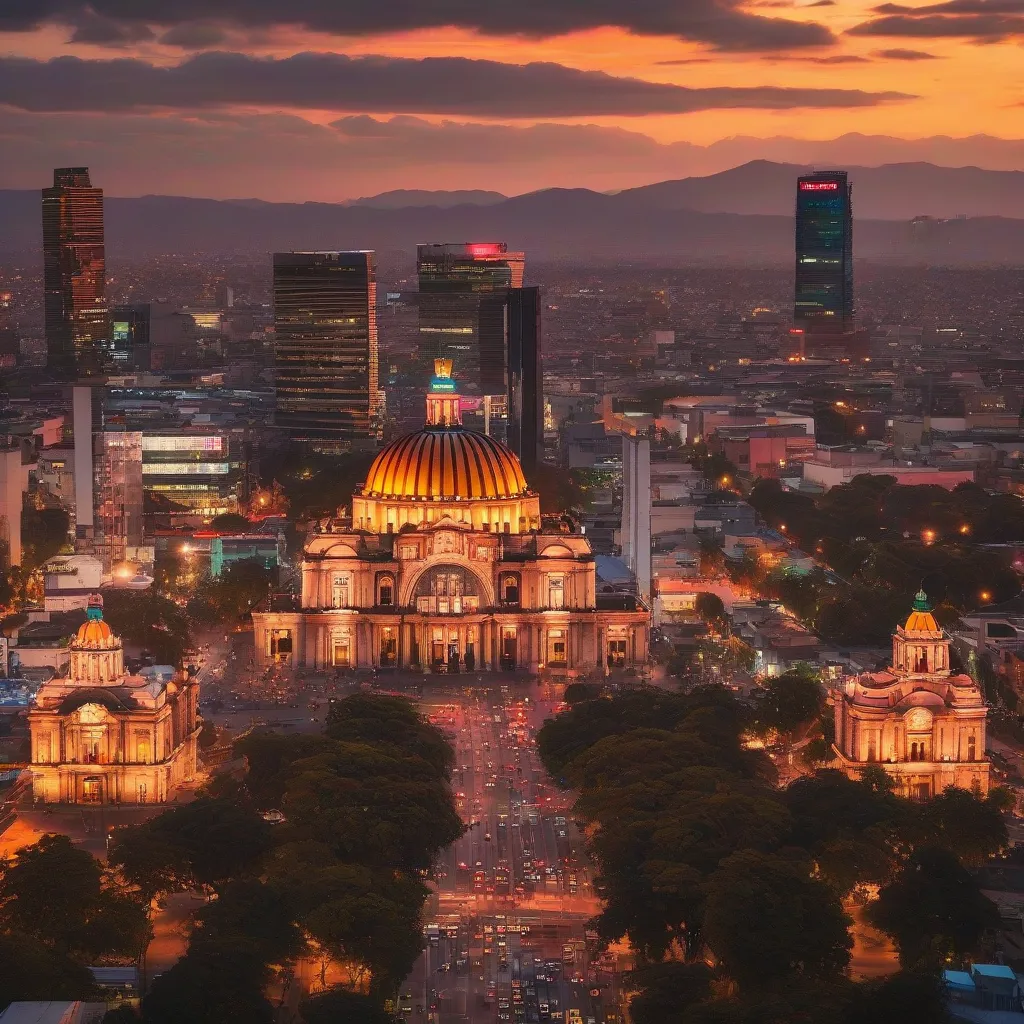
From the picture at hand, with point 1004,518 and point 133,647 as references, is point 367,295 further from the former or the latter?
point 133,647

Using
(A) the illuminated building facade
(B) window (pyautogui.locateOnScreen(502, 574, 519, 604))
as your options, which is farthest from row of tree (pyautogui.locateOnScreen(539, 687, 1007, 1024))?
(A) the illuminated building facade

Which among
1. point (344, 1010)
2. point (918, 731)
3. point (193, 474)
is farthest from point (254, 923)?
point (193, 474)

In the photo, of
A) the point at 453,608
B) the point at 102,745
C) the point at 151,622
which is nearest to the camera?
the point at 102,745

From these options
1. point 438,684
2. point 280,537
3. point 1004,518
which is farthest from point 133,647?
point 1004,518

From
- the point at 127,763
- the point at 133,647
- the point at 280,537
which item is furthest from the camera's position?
the point at 280,537

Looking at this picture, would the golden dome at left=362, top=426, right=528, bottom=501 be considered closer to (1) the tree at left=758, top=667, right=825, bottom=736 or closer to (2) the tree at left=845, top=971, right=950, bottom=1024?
(1) the tree at left=758, top=667, right=825, bottom=736

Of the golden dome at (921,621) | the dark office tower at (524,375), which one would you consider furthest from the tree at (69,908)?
the dark office tower at (524,375)

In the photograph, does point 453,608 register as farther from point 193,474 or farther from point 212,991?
point 193,474
